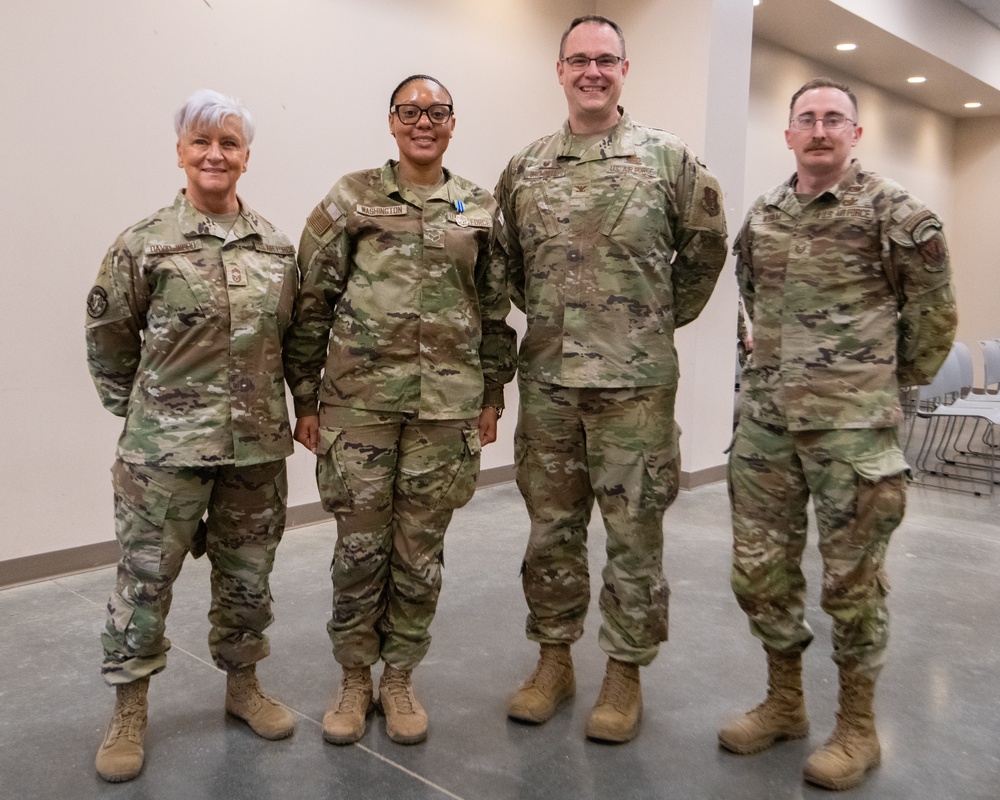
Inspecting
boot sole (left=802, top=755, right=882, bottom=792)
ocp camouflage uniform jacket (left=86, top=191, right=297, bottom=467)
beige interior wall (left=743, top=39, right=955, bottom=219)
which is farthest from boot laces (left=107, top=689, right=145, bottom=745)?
beige interior wall (left=743, top=39, right=955, bottom=219)

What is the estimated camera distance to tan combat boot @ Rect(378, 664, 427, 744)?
2.40 metres

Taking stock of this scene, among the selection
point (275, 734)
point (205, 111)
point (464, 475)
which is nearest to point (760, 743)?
point (464, 475)

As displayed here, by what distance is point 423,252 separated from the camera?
2.38 meters

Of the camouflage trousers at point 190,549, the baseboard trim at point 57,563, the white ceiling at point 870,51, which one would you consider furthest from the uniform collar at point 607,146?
the white ceiling at point 870,51

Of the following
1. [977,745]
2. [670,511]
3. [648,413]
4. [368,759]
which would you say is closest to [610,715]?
[368,759]

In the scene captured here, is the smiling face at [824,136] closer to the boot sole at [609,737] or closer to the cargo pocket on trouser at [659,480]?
the cargo pocket on trouser at [659,480]

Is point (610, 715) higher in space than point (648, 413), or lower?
lower

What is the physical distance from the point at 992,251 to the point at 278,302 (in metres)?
11.6

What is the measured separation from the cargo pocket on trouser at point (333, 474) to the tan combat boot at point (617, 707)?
2.94 ft

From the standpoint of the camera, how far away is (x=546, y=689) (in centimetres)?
259

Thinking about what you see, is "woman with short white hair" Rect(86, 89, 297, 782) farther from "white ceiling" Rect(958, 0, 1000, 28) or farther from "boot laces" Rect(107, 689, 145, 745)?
"white ceiling" Rect(958, 0, 1000, 28)

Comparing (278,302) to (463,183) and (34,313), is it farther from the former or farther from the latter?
(34,313)

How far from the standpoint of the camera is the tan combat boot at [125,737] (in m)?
2.20

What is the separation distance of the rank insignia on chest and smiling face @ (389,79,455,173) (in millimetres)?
537
